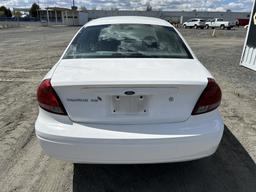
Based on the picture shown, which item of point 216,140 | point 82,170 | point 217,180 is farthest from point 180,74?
point 82,170

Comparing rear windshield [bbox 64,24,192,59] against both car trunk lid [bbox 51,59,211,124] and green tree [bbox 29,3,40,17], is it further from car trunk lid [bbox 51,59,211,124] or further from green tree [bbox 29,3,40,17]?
green tree [bbox 29,3,40,17]

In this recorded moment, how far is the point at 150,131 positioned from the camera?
2.32 meters

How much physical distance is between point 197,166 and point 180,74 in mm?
1349

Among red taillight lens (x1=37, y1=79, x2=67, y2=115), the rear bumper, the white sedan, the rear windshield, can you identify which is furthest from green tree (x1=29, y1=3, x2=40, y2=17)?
the rear bumper

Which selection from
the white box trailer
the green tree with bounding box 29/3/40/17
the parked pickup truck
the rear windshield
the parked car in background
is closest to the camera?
the rear windshield

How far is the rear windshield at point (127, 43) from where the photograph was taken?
3.04 metres

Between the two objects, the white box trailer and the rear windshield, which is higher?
the rear windshield

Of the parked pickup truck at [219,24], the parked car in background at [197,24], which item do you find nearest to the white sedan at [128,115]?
the parked pickup truck at [219,24]

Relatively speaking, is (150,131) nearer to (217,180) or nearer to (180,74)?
Answer: (180,74)

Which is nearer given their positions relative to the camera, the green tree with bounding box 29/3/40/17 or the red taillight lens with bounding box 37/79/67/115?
the red taillight lens with bounding box 37/79/67/115

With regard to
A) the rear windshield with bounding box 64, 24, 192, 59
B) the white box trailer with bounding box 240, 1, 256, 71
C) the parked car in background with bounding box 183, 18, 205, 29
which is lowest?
the parked car in background with bounding box 183, 18, 205, 29

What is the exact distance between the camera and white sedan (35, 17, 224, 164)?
2.28 metres

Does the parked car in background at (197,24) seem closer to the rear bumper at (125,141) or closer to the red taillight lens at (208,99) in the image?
the red taillight lens at (208,99)

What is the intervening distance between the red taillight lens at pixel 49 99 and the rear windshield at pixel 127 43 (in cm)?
74
